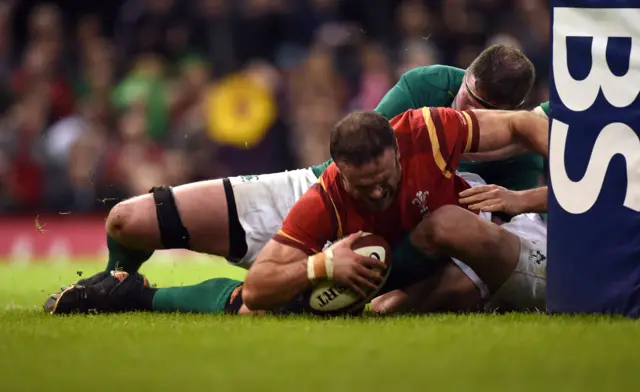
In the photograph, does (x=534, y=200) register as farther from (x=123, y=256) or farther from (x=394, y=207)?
(x=123, y=256)

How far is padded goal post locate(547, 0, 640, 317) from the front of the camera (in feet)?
16.3

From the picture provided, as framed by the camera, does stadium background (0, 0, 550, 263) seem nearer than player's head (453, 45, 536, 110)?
No

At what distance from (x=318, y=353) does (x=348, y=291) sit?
1.07 m

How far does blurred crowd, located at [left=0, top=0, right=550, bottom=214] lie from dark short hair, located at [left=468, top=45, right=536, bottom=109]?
6.97 meters

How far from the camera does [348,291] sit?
5266mm

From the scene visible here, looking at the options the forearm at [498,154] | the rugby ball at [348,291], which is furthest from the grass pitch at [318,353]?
the forearm at [498,154]

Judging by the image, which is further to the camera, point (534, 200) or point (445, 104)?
point (445, 104)

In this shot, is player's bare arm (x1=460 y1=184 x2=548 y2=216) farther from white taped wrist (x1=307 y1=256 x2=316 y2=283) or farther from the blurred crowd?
the blurred crowd

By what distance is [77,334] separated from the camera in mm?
4879

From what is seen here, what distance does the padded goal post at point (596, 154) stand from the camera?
4961 mm

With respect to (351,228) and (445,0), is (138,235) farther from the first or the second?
(445,0)

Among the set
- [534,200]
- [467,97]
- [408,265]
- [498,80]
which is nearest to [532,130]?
[534,200]

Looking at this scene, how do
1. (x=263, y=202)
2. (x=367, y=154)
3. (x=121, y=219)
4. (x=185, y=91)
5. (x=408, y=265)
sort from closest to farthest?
(x=367, y=154)
(x=408, y=265)
(x=121, y=219)
(x=263, y=202)
(x=185, y=91)

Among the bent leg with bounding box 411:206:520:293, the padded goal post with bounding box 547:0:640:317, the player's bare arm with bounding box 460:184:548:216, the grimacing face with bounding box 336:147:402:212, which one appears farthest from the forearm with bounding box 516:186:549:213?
the grimacing face with bounding box 336:147:402:212
